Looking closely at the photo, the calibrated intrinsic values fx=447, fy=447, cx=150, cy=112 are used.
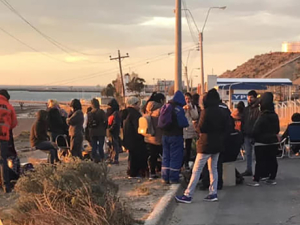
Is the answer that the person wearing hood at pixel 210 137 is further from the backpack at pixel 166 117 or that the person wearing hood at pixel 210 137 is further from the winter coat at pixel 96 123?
the winter coat at pixel 96 123

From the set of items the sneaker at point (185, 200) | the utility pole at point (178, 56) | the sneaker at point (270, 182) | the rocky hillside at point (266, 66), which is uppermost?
the rocky hillside at point (266, 66)

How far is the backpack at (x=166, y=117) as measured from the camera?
26.5 ft

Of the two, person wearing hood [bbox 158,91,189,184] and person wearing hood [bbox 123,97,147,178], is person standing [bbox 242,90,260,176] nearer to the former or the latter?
person wearing hood [bbox 158,91,189,184]

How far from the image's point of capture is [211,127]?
7145mm

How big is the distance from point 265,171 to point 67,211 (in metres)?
4.90

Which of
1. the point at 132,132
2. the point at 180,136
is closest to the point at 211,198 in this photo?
the point at 180,136

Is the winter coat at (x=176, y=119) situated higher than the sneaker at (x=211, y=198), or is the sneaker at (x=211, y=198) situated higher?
the winter coat at (x=176, y=119)

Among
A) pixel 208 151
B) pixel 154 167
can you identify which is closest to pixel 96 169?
pixel 208 151

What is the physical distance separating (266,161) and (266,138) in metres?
0.50

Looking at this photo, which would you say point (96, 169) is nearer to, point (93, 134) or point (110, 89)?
point (93, 134)

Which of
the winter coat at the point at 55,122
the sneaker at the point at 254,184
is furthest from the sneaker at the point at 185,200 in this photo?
the winter coat at the point at 55,122

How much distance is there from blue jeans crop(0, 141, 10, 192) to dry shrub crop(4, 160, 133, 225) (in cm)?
230

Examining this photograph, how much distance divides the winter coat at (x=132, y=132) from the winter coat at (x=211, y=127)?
2031 mm

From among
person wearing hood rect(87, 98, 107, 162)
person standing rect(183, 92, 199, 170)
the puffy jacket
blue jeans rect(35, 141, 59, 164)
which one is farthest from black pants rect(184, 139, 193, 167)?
the puffy jacket
